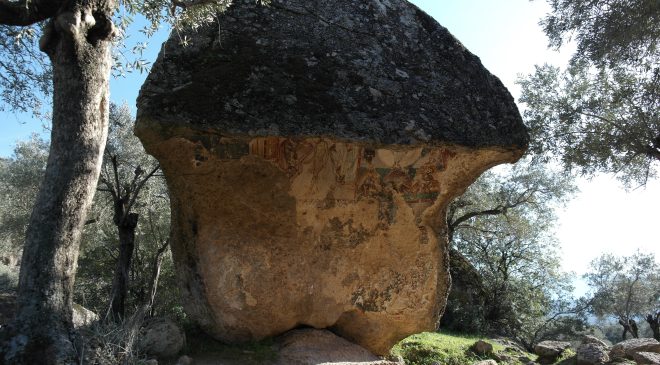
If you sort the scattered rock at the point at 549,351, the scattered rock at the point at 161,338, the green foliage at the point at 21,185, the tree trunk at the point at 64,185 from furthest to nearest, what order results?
the green foliage at the point at 21,185
the scattered rock at the point at 549,351
the scattered rock at the point at 161,338
the tree trunk at the point at 64,185

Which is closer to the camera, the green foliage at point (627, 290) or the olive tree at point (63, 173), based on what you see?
the olive tree at point (63, 173)

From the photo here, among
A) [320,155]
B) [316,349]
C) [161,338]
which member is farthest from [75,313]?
[320,155]

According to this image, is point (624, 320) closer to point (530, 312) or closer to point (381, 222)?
point (530, 312)

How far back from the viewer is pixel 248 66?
6418 millimetres

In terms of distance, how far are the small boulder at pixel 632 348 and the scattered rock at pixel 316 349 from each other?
681cm

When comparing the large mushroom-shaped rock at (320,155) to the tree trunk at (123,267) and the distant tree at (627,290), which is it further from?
the distant tree at (627,290)

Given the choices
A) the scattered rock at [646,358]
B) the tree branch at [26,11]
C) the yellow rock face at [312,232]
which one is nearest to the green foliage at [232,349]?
the yellow rock face at [312,232]

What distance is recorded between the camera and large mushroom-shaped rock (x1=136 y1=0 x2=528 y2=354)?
20.4 feet

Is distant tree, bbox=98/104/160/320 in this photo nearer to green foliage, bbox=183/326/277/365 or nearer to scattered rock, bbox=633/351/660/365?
green foliage, bbox=183/326/277/365

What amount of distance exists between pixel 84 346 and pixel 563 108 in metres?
13.6

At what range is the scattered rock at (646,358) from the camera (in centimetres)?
1088

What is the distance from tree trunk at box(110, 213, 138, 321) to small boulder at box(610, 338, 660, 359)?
1089 cm

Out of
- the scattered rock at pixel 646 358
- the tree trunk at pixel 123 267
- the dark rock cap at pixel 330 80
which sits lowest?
the scattered rock at pixel 646 358

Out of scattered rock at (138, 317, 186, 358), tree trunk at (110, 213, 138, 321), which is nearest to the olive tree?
scattered rock at (138, 317, 186, 358)
